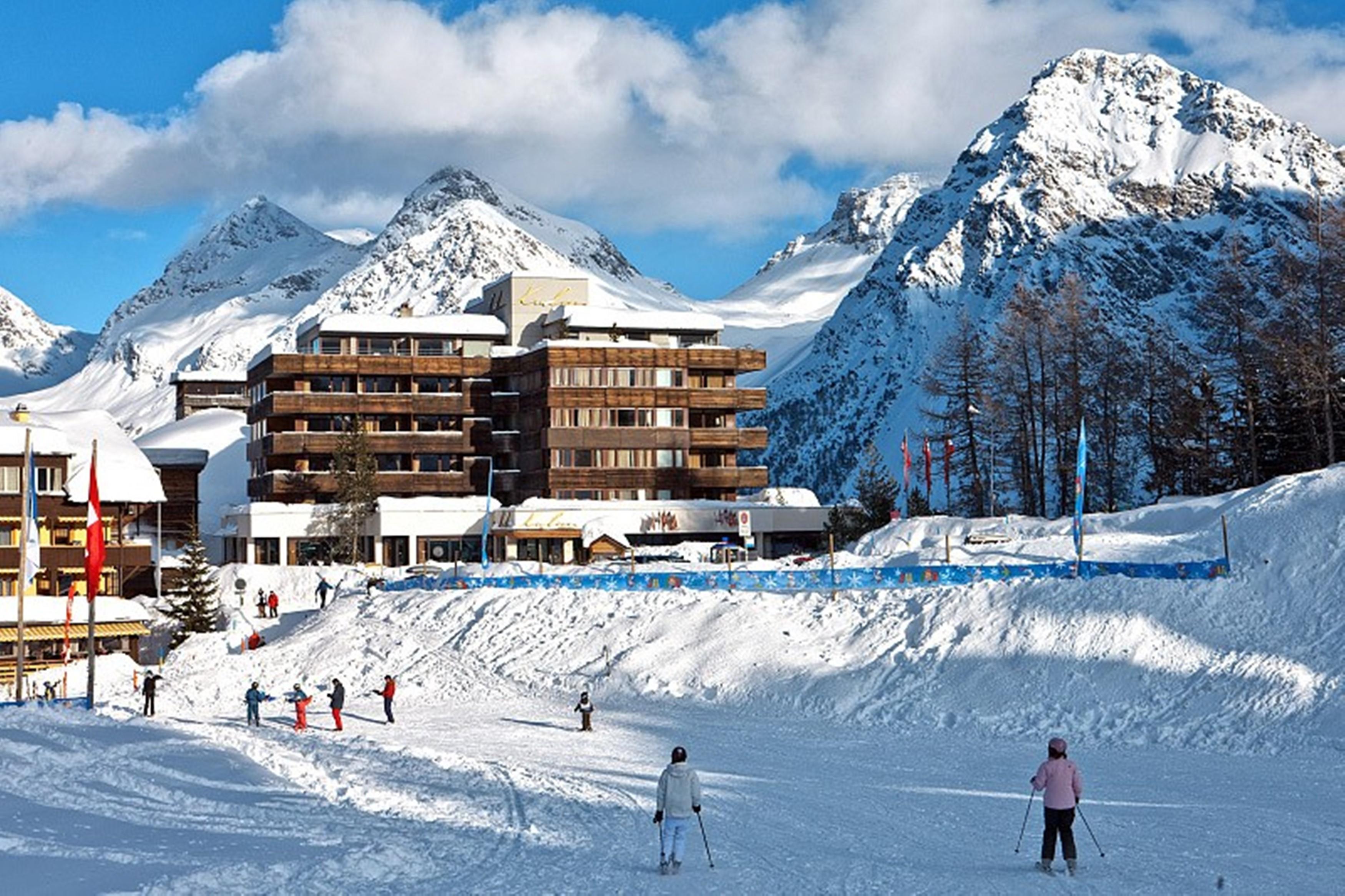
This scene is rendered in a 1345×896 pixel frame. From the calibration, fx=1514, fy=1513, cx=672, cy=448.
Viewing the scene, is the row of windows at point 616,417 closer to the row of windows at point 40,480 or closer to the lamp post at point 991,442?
the lamp post at point 991,442

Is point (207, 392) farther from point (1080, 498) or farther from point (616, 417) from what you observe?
point (1080, 498)

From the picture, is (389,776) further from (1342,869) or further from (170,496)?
(170,496)

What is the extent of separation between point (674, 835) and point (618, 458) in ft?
234

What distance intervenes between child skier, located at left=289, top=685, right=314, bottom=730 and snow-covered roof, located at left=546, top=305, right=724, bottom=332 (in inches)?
2224

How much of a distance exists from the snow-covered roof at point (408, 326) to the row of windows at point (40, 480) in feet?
86.2

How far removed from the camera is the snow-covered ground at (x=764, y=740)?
21.0 m

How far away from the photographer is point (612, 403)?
3602 inches

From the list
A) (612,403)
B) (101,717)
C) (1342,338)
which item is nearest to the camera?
(101,717)

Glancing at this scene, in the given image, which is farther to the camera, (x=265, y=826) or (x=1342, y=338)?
(x=1342, y=338)

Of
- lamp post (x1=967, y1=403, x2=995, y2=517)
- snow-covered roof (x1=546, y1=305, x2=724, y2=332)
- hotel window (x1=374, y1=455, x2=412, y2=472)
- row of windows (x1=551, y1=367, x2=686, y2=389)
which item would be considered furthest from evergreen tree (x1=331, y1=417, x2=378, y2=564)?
lamp post (x1=967, y1=403, x2=995, y2=517)

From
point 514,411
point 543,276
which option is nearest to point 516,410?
point 514,411

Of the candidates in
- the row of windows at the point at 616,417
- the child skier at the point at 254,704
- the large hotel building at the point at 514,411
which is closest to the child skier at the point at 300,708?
the child skier at the point at 254,704

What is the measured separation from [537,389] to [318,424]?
47.1ft

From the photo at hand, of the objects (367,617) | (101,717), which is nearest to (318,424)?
(367,617)
